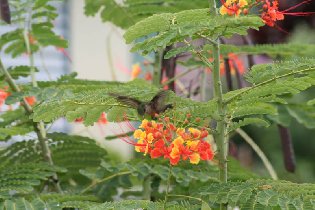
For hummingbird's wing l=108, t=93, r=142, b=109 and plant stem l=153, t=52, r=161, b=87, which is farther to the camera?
plant stem l=153, t=52, r=161, b=87

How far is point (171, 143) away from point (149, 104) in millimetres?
101

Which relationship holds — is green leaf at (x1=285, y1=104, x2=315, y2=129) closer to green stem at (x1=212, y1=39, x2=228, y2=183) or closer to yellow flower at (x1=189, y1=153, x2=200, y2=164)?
green stem at (x1=212, y1=39, x2=228, y2=183)

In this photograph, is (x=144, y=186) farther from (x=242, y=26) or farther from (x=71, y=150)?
(x=242, y=26)

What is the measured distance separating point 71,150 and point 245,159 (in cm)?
442

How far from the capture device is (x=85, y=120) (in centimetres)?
202

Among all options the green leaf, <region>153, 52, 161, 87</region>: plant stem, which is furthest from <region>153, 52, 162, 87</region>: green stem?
the green leaf

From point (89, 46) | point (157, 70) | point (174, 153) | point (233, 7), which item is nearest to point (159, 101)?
point (174, 153)

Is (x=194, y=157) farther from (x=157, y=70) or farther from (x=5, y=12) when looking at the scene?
(x=157, y=70)

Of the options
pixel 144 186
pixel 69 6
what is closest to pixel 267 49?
pixel 144 186

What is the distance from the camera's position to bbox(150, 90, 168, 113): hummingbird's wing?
72.7 inches

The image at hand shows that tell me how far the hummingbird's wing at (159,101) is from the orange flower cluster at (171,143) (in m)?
0.03

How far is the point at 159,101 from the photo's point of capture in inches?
72.9

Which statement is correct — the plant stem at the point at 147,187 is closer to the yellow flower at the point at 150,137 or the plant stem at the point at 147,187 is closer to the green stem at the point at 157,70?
the green stem at the point at 157,70

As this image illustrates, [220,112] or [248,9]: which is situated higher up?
[248,9]
